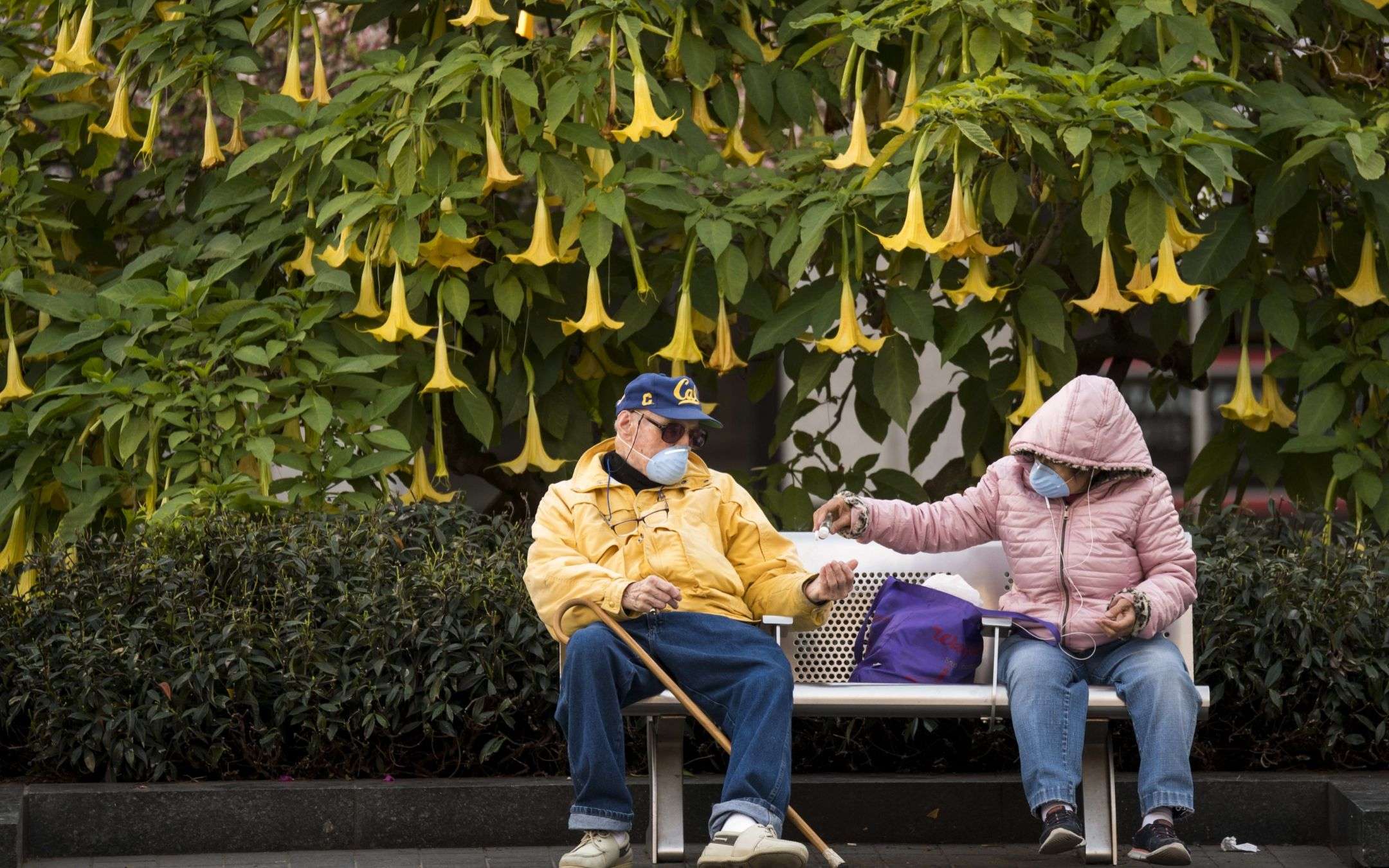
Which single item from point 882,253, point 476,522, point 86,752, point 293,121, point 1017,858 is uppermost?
point 293,121

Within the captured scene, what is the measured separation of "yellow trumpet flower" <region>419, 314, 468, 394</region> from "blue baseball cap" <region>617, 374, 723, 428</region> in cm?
135

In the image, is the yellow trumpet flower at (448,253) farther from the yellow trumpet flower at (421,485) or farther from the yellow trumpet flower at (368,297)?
the yellow trumpet flower at (421,485)

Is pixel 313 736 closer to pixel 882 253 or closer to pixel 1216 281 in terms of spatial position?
pixel 882 253

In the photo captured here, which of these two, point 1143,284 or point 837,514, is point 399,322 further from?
point 1143,284

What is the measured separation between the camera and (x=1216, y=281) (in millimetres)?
5828

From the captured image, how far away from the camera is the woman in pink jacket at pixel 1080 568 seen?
14.1 feet

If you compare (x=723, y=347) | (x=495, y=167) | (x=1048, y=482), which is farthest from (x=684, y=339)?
(x=1048, y=482)

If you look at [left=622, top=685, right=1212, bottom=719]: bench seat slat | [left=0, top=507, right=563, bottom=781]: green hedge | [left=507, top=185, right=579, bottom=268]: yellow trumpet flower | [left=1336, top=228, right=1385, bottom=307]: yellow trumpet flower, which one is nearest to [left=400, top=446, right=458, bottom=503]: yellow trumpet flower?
[left=507, top=185, right=579, bottom=268]: yellow trumpet flower

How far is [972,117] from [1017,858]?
2.04 m

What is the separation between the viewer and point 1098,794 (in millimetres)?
4605

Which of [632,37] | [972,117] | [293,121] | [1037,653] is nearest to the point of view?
[1037,653]

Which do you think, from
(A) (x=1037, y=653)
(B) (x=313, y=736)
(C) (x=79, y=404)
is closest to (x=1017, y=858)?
(A) (x=1037, y=653)

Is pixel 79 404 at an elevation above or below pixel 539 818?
above

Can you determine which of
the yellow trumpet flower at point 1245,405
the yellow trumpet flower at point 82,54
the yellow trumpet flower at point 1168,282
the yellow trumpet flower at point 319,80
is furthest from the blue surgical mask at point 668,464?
the yellow trumpet flower at point 82,54
